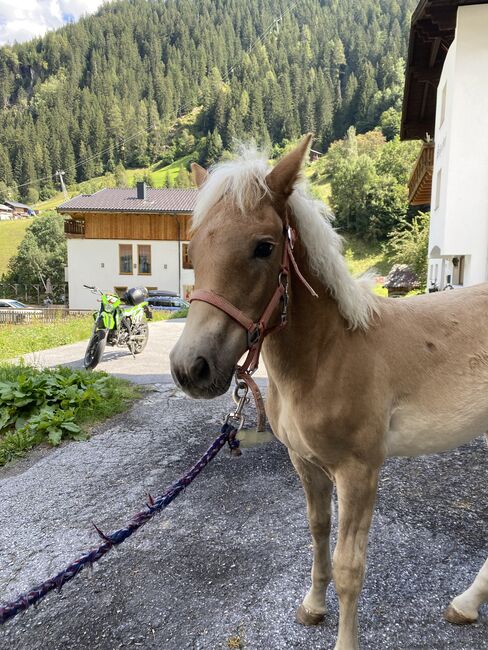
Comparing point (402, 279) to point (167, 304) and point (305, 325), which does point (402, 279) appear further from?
point (305, 325)

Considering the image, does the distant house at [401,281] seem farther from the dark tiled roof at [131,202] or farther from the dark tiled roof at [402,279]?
the dark tiled roof at [131,202]

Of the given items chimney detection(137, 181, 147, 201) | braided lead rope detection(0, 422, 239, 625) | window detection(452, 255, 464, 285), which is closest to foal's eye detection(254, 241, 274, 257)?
braided lead rope detection(0, 422, 239, 625)

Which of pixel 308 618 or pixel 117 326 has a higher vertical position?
pixel 117 326

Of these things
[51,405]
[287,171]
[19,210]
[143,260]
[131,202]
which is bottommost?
[51,405]

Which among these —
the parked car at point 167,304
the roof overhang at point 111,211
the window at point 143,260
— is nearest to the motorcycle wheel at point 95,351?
the parked car at point 167,304

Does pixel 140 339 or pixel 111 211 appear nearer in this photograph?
pixel 140 339

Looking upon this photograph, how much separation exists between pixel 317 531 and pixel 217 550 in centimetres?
99

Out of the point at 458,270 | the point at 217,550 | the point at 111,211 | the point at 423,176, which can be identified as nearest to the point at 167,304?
the point at 111,211

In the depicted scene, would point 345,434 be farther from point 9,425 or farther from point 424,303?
point 9,425

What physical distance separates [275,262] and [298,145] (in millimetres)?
413

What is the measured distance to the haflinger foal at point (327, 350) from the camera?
1470mm

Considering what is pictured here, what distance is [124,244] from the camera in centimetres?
3609

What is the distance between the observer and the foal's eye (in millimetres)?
1502

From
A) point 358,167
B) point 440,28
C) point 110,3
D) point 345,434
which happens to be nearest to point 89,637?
point 345,434
